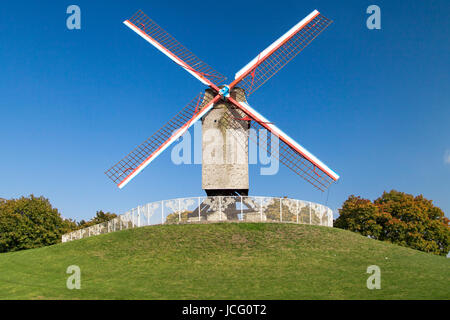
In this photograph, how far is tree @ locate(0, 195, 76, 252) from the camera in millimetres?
46569

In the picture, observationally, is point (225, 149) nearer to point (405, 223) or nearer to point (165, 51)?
point (165, 51)

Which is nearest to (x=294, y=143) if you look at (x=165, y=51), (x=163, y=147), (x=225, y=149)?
(x=225, y=149)

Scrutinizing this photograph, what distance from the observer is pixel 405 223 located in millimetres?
44719

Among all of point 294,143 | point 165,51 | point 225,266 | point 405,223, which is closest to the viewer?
point 225,266

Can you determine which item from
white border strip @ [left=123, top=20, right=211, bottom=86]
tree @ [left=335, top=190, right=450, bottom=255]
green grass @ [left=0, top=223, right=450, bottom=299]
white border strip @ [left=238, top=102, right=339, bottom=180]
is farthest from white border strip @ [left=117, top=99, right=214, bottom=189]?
tree @ [left=335, top=190, right=450, bottom=255]

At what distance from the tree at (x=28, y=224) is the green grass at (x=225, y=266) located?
23548 mm

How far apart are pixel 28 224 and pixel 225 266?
37.4 m

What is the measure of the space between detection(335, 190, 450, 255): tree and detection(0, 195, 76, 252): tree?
3514 centimetres

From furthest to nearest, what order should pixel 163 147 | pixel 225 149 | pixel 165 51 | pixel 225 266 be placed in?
1. pixel 165 51
2. pixel 225 149
3. pixel 163 147
4. pixel 225 266

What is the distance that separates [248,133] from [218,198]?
4834mm

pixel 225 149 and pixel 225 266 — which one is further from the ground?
pixel 225 149

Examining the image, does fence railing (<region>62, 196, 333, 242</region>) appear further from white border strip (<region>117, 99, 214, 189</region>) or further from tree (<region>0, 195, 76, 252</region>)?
tree (<region>0, 195, 76, 252</region>)

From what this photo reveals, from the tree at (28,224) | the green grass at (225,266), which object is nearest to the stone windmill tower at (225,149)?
A: the green grass at (225,266)
